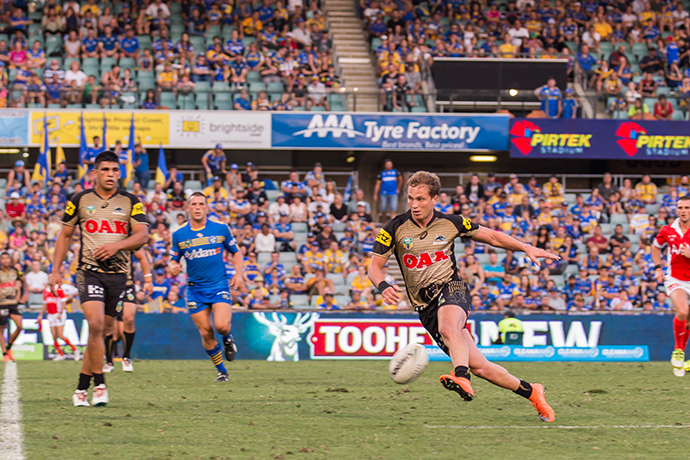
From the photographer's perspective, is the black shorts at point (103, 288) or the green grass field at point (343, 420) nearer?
the green grass field at point (343, 420)

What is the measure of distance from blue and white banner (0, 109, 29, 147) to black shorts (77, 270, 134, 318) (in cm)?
1681

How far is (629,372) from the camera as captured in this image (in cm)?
1404

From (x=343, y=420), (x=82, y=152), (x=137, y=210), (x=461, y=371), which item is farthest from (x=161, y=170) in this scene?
(x=461, y=371)

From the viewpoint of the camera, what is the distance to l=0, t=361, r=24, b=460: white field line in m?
5.75

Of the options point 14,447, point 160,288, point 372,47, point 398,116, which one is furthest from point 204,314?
point 372,47

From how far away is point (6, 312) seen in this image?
51.1 feet

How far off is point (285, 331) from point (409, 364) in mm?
10721

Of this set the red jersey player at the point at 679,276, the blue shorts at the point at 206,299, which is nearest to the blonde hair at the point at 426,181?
the blue shorts at the point at 206,299

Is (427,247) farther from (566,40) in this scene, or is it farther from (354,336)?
(566,40)

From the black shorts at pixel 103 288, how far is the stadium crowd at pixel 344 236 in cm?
935

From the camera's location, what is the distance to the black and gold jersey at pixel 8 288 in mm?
15570

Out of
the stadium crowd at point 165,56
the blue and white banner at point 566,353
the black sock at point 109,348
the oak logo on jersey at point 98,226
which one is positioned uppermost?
the stadium crowd at point 165,56

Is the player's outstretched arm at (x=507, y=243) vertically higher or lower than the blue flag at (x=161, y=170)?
lower

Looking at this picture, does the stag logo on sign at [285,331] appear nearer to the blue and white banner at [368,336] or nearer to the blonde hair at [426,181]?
the blue and white banner at [368,336]
